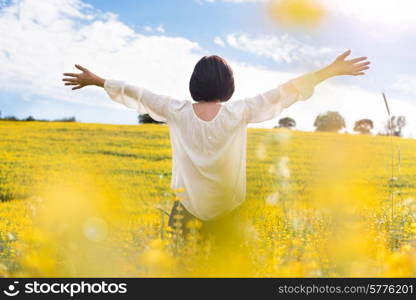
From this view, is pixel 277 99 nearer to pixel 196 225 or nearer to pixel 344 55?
pixel 344 55

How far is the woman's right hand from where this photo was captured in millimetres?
3521

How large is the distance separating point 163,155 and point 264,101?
10.4 meters

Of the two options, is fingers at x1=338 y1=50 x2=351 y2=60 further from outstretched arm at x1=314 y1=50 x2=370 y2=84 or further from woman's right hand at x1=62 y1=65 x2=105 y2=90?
woman's right hand at x1=62 y1=65 x2=105 y2=90

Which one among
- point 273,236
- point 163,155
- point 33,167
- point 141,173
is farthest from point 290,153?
point 273,236

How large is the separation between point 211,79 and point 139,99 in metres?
0.59

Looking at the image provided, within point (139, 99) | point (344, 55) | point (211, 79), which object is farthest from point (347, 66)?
point (139, 99)

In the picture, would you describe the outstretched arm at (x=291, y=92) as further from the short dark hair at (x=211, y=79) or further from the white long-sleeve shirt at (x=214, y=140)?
the short dark hair at (x=211, y=79)

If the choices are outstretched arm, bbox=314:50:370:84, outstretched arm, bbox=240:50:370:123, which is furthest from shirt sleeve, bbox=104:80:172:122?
outstretched arm, bbox=314:50:370:84

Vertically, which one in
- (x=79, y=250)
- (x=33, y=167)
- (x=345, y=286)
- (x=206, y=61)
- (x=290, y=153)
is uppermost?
(x=290, y=153)

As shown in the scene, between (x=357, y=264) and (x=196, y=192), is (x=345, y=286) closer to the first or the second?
(x=357, y=264)

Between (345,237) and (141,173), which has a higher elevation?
(141,173)

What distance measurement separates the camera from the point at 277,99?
3.40 m

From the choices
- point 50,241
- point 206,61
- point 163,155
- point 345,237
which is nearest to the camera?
point 345,237

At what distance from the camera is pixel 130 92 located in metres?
3.49
